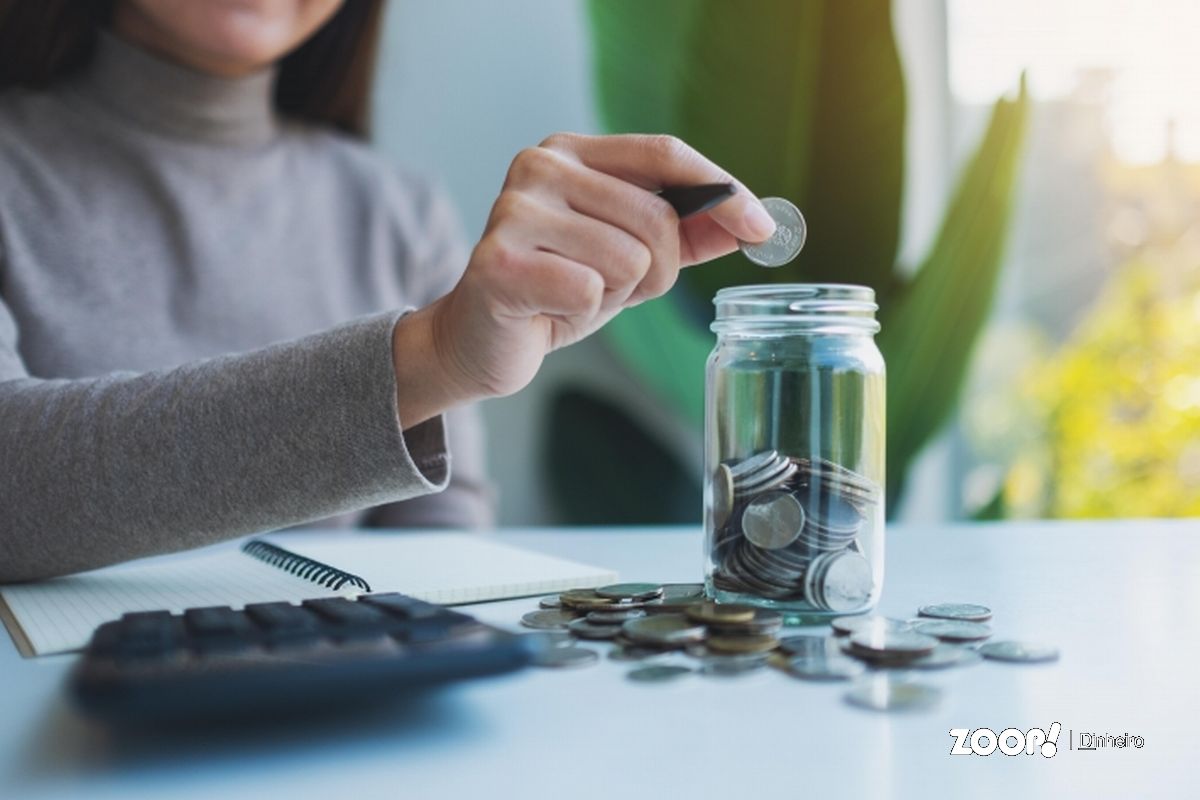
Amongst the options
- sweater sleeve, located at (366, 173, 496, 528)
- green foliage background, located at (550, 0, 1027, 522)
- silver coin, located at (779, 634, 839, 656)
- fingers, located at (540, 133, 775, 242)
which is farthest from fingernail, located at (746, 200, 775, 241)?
green foliage background, located at (550, 0, 1027, 522)

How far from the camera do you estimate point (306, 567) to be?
2.34 ft

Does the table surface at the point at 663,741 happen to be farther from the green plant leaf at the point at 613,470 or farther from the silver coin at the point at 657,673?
the green plant leaf at the point at 613,470

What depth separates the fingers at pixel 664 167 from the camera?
0.59 metres

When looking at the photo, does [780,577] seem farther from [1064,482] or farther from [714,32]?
[1064,482]

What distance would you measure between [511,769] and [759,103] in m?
1.29

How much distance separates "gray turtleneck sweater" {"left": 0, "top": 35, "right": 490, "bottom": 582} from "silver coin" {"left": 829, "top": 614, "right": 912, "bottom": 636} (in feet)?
0.84

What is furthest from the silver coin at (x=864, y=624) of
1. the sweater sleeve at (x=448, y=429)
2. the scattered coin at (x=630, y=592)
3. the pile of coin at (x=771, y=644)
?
the sweater sleeve at (x=448, y=429)

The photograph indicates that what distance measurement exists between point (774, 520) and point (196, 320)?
89 centimetres

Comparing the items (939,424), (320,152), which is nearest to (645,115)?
(320,152)

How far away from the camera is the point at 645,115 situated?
5.12 feet

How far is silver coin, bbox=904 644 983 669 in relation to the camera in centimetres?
48

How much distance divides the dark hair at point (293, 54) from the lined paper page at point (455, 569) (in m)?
0.75

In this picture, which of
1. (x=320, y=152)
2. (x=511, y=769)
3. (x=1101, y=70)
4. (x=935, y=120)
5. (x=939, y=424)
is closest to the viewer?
(x=511, y=769)

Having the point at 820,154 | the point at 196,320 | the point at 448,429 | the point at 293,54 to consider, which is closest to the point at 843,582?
the point at 448,429
